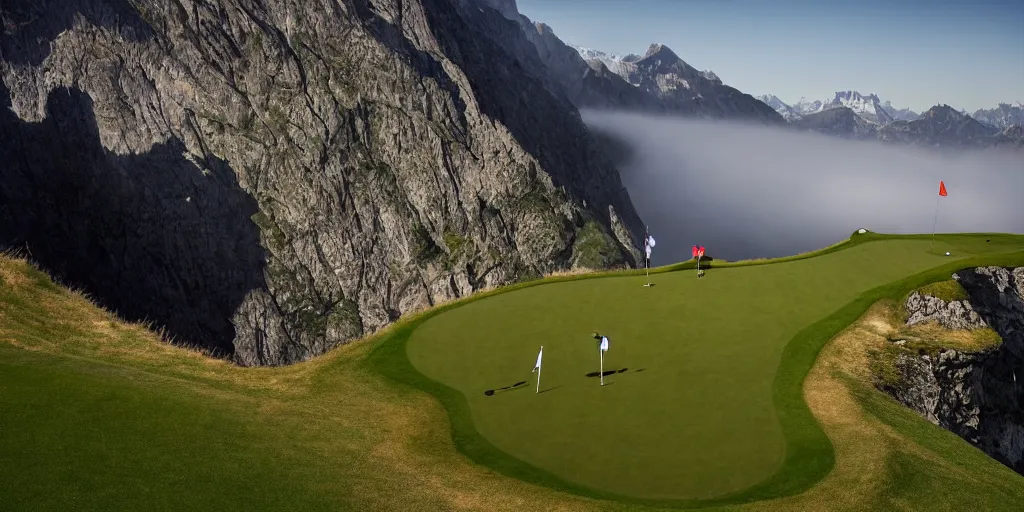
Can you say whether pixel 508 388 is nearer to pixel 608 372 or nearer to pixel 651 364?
pixel 608 372

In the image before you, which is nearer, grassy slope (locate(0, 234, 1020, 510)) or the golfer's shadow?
grassy slope (locate(0, 234, 1020, 510))

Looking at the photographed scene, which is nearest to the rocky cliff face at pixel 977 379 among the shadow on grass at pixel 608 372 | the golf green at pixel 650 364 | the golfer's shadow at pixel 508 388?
the golf green at pixel 650 364

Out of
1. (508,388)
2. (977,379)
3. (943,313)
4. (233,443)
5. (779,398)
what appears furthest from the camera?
(943,313)

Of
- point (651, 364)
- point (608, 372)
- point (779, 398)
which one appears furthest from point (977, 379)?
point (608, 372)

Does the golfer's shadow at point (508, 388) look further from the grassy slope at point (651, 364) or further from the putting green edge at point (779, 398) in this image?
the putting green edge at point (779, 398)

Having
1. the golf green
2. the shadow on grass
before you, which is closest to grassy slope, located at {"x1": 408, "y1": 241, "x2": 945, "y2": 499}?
the golf green

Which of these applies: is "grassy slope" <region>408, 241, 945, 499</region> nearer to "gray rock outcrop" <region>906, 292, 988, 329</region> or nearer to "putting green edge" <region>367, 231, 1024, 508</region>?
"putting green edge" <region>367, 231, 1024, 508</region>
